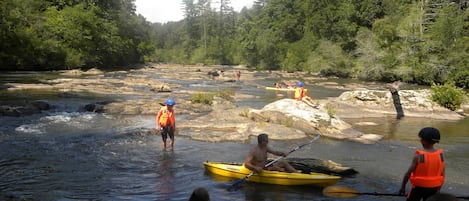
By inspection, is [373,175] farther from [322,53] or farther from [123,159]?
[322,53]

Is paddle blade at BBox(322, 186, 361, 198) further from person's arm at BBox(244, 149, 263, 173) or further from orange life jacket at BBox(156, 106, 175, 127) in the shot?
orange life jacket at BBox(156, 106, 175, 127)

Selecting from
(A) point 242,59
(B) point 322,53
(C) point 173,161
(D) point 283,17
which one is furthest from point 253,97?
(A) point 242,59

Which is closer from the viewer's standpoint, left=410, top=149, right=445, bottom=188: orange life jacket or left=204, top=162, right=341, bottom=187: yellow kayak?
left=410, top=149, right=445, bottom=188: orange life jacket

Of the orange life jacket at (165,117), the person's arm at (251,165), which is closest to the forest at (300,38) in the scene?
the orange life jacket at (165,117)

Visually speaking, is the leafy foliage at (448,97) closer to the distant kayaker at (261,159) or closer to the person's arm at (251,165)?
the distant kayaker at (261,159)

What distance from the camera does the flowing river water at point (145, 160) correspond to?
8234mm

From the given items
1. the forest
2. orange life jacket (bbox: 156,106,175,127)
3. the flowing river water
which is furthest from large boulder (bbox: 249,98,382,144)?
the forest

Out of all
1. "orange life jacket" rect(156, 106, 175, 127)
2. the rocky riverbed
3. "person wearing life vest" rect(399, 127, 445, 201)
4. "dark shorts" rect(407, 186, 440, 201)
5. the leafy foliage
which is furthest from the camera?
the leafy foliage

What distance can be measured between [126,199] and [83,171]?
233 cm

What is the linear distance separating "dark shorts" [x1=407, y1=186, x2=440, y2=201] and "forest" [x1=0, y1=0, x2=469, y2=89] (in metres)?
30.4

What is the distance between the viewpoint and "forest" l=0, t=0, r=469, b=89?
35812 mm

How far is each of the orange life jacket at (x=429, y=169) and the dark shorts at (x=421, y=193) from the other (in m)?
0.07

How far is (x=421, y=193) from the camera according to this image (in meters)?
5.48

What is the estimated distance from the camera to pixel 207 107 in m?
20.3
